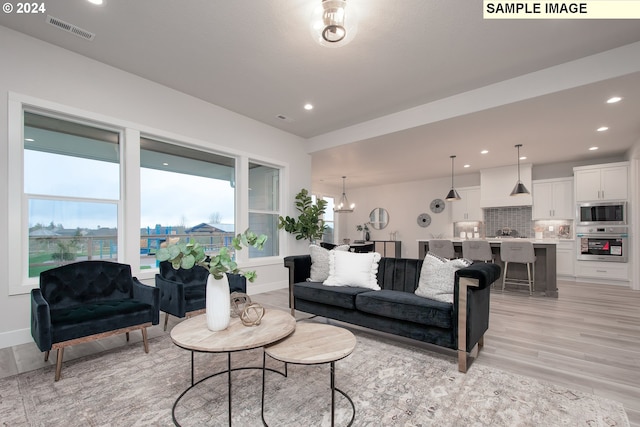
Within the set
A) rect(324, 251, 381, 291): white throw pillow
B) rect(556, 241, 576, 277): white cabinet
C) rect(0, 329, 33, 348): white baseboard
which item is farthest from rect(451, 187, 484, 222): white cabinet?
rect(0, 329, 33, 348): white baseboard

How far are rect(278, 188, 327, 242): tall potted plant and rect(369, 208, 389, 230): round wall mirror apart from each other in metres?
4.63

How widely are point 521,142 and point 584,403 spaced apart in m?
4.61

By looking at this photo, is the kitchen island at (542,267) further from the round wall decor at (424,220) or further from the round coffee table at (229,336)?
the round coffee table at (229,336)

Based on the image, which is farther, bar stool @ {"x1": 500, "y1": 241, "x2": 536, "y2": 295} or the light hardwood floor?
bar stool @ {"x1": 500, "y1": 241, "x2": 536, "y2": 295}

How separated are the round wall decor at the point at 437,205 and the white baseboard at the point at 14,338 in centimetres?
873

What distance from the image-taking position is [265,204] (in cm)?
545

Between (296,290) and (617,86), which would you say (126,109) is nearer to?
(296,290)

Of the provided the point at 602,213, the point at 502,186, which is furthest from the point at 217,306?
the point at 602,213

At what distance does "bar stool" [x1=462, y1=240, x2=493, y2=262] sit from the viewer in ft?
17.5

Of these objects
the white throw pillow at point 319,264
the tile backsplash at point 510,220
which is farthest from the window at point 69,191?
the tile backsplash at point 510,220

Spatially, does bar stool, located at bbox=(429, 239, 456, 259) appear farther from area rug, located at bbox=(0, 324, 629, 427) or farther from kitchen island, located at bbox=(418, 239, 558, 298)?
area rug, located at bbox=(0, 324, 629, 427)

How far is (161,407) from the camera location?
1.80 metres

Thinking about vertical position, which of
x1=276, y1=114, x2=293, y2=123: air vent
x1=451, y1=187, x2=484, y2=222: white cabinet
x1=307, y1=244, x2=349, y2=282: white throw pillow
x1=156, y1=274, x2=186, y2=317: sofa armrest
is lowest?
x1=156, y1=274, x2=186, y2=317: sofa armrest

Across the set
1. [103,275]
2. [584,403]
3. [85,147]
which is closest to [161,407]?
[103,275]
